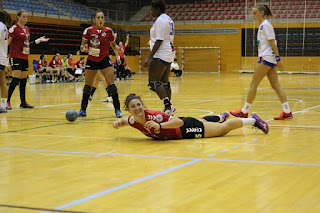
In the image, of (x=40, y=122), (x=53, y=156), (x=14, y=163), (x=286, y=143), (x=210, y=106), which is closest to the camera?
(x=14, y=163)

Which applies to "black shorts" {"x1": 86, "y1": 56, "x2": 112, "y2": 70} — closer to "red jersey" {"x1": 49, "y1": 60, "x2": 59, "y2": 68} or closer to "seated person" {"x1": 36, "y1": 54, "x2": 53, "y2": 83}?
"seated person" {"x1": 36, "y1": 54, "x2": 53, "y2": 83}

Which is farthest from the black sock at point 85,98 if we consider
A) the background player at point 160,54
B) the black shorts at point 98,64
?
the background player at point 160,54

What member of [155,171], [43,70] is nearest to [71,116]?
[155,171]

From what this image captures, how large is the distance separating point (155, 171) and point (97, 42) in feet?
15.0

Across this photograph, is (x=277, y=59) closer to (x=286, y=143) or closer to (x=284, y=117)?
(x=284, y=117)

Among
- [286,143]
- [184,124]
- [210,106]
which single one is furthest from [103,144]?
[210,106]

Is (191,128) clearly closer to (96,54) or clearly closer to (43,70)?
(96,54)

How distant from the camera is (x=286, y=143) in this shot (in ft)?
16.7

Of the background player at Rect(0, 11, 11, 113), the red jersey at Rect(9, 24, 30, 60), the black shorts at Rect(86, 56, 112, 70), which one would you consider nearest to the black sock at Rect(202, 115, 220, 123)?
the black shorts at Rect(86, 56, 112, 70)

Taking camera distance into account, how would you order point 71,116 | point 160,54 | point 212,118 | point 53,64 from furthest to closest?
1. point 53,64
2. point 160,54
3. point 71,116
4. point 212,118

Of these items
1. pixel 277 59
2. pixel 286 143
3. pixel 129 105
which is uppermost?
pixel 277 59

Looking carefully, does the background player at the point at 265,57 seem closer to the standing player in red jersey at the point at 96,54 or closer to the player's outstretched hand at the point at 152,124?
the standing player in red jersey at the point at 96,54

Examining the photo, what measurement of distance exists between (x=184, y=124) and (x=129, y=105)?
2.12ft

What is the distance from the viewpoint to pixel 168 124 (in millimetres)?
5035
